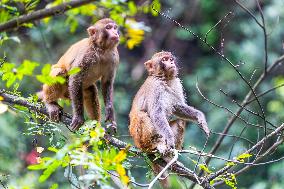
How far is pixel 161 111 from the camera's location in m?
7.15

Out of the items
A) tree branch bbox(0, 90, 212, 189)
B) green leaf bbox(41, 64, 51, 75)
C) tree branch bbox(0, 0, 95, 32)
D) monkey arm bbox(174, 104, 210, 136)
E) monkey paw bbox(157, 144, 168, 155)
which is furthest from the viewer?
monkey arm bbox(174, 104, 210, 136)

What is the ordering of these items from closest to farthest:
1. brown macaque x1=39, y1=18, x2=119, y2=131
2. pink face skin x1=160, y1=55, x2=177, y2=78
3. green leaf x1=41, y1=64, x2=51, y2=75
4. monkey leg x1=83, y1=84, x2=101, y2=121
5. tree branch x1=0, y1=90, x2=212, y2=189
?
green leaf x1=41, y1=64, x2=51, y2=75, tree branch x1=0, y1=90, x2=212, y2=189, brown macaque x1=39, y1=18, x2=119, y2=131, pink face skin x1=160, y1=55, x2=177, y2=78, monkey leg x1=83, y1=84, x2=101, y2=121

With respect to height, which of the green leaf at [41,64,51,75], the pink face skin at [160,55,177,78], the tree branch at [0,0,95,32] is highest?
the tree branch at [0,0,95,32]

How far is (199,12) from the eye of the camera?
16.0m

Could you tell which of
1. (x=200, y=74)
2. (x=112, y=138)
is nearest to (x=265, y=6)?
(x=200, y=74)

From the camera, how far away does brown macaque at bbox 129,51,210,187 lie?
692cm

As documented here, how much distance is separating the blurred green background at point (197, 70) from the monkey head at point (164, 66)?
222 cm

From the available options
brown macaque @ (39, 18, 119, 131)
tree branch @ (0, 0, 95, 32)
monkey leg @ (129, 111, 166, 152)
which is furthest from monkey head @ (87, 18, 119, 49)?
tree branch @ (0, 0, 95, 32)

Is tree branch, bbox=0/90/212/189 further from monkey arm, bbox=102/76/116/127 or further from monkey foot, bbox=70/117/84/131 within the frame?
monkey arm, bbox=102/76/116/127

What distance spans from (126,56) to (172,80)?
8934 millimetres

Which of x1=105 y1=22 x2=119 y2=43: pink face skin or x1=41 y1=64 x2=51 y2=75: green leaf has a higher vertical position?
x1=41 y1=64 x2=51 y2=75: green leaf

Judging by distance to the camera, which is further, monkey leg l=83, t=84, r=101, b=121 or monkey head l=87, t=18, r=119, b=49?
monkey leg l=83, t=84, r=101, b=121

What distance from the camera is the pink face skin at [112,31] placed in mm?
7158

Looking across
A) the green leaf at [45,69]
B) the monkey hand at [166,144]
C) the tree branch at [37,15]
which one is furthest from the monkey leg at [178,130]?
the green leaf at [45,69]
